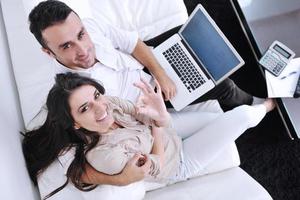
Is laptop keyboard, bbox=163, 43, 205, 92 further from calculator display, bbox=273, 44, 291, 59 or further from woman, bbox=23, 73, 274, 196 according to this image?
calculator display, bbox=273, 44, 291, 59

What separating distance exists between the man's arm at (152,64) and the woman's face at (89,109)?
1.09 ft

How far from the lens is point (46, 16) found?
110cm

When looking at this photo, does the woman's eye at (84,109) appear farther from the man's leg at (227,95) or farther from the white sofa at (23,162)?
the man's leg at (227,95)

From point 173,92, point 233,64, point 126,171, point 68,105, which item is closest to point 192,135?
point 173,92

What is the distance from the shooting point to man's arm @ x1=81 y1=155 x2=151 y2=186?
1.05m

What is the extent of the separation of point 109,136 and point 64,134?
12cm

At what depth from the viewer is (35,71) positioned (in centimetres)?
130

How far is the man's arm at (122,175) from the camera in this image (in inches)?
41.2

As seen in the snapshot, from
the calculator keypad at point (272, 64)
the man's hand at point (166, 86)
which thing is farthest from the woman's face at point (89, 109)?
the calculator keypad at point (272, 64)

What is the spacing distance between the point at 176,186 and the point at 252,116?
358 millimetres

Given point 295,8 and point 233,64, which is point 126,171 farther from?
point 295,8

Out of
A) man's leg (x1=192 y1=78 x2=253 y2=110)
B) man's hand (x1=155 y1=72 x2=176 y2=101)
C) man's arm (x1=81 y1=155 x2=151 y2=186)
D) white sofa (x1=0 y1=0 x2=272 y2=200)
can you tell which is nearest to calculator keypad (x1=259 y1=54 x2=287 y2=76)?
man's leg (x1=192 y1=78 x2=253 y2=110)

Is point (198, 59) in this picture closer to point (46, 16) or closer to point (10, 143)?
point (46, 16)

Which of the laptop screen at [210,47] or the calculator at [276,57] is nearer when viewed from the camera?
the laptop screen at [210,47]
